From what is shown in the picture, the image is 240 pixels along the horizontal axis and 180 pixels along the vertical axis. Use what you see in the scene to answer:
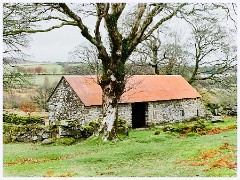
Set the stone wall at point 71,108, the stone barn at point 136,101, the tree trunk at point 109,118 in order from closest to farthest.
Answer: the tree trunk at point 109,118 < the stone wall at point 71,108 < the stone barn at point 136,101

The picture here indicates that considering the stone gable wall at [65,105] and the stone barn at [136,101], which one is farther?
the stone barn at [136,101]

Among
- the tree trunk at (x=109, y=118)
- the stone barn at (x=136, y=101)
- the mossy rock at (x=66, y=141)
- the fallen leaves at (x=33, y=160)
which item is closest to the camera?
the fallen leaves at (x=33, y=160)

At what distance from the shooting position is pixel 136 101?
3164 cm

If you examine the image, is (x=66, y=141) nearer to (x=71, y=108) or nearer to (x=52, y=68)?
(x=71, y=108)

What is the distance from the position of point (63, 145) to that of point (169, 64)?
26.3 metres

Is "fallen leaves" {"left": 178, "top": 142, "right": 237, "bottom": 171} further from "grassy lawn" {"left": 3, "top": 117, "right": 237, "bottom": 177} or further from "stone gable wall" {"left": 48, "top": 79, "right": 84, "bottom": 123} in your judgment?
"stone gable wall" {"left": 48, "top": 79, "right": 84, "bottom": 123}

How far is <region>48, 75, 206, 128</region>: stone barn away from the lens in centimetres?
2855

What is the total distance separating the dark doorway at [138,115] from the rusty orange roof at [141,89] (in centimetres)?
116

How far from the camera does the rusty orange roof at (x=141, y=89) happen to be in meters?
29.2

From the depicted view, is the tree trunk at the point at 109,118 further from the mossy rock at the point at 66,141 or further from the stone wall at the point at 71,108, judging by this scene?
the stone wall at the point at 71,108

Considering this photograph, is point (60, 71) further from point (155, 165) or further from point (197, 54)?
point (155, 165)

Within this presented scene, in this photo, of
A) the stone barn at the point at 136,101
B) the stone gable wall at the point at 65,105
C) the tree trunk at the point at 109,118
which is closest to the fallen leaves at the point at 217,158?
the tree trunk at the point at 109,118

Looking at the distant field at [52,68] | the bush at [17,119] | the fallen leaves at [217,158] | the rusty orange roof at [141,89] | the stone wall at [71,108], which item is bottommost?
the fallen leaves at [217,158]

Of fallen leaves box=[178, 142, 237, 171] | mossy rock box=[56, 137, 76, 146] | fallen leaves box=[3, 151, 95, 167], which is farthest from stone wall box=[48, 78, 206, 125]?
fallen leaves box=[178, 142, 237, 171]
